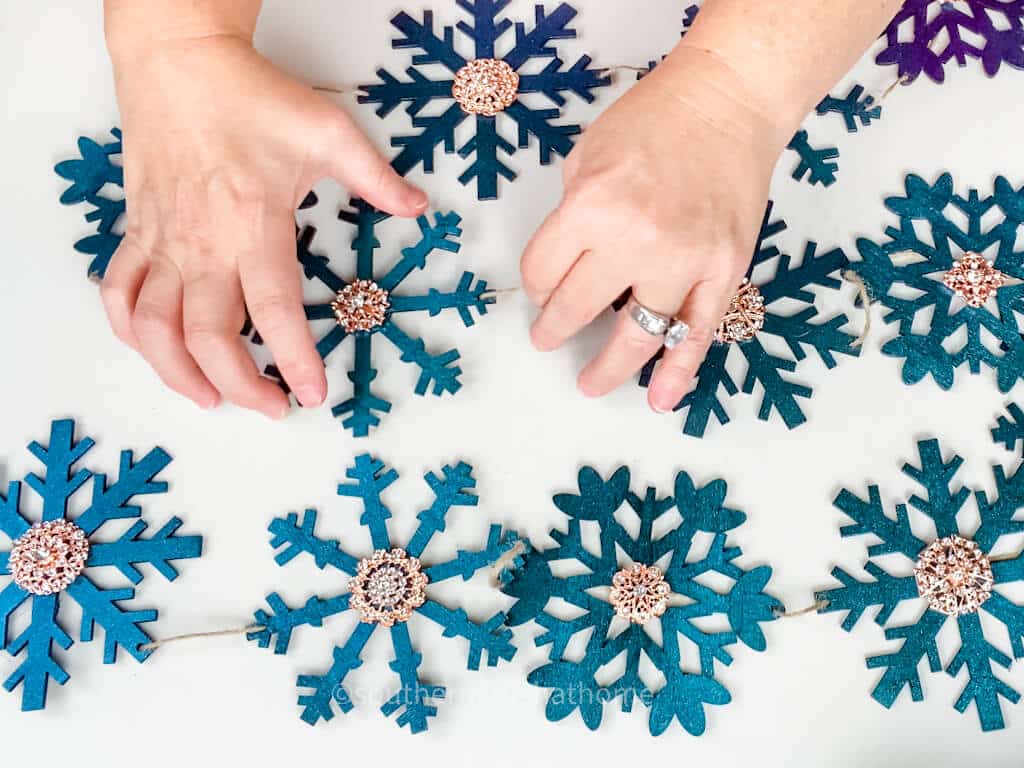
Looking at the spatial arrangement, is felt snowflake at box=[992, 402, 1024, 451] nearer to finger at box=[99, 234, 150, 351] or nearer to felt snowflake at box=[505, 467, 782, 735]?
felt snowflake at box=[505, 467, 782, 735]

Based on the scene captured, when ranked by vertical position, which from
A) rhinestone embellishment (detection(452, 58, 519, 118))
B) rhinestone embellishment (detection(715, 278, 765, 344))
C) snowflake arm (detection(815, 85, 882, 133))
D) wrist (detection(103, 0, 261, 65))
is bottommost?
rhinestone embellishment (detection(715, 278, 765, 344))

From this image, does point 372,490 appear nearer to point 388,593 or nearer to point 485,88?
point 388,593

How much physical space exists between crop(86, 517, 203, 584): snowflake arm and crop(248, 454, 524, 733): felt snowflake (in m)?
0.07

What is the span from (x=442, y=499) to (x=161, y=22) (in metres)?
0.47

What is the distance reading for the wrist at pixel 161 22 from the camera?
709 millimetres

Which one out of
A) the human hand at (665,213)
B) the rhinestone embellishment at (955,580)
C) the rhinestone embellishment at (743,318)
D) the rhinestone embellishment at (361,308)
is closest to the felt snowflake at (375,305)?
the rhinestone embellishment at (361,308)

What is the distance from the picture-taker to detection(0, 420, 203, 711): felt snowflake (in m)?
0.71

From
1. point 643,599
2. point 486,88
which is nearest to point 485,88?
point 486,88

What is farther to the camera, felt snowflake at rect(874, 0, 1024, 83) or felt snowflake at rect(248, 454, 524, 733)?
felt snowflake at rect(874, 0, 1024, 83)

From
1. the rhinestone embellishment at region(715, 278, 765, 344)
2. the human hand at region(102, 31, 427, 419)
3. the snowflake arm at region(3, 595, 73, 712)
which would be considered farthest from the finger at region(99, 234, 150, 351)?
the rhinestone embellishment at region(715, 278, 765, 344)

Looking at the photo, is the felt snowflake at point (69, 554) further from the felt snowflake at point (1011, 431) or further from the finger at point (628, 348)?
the felt snowflake at point (1011, 431)

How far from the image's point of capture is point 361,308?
759 mm

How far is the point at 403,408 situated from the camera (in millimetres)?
750

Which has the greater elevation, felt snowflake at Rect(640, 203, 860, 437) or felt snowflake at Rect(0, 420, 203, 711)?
felt snowflake at Rect(640, 203, 860, 437)
